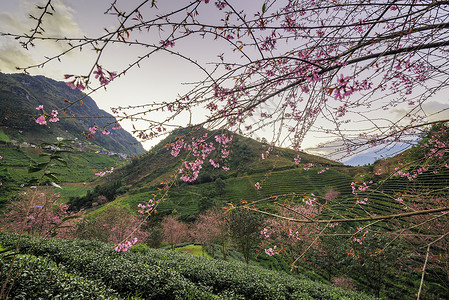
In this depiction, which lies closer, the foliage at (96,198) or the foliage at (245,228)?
the foliage at (245,228)

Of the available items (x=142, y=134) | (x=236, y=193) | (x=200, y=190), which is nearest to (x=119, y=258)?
(x=142, y=134)

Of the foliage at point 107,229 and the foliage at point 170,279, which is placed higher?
the foliage at point 170,279

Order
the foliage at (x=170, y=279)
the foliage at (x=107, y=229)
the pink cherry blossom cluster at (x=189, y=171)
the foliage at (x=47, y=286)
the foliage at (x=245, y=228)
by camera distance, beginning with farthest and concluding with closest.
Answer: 1. the foliage at (x=107, y=229)
2. the foliage at (x=245, y=228)
3. the foliage at (x=170, y=279)
4. the foliage at (x=47, y=286)
5. the pink cherry blossom cluster at (x=189, y=171)

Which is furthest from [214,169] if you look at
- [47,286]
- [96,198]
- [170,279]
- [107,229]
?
[47,286]

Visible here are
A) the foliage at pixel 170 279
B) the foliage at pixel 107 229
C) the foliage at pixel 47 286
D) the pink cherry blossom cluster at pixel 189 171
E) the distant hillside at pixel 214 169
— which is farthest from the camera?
the distant hillside at pixel 214 169

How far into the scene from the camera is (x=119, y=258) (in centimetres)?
656

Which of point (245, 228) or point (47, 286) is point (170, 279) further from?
point (245, 228)

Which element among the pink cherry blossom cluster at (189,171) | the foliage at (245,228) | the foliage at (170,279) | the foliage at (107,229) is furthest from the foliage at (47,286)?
the foliage at (107,229)

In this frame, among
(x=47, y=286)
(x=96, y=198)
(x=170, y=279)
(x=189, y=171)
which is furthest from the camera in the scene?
(x=96, y=198)

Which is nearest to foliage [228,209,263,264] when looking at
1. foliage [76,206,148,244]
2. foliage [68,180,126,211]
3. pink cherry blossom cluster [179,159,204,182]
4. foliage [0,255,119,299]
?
foliage [76,206,148,244]

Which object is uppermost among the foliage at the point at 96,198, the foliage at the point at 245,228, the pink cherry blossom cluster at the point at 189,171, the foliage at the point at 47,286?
the pink cherry blossom cluster at the point at 189,171

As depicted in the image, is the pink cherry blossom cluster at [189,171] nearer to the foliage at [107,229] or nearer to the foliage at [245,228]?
the foliage at [245,228]

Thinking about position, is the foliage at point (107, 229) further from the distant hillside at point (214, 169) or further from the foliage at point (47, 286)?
the distant hillside at point (214, 169)

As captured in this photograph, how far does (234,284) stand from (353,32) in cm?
756
